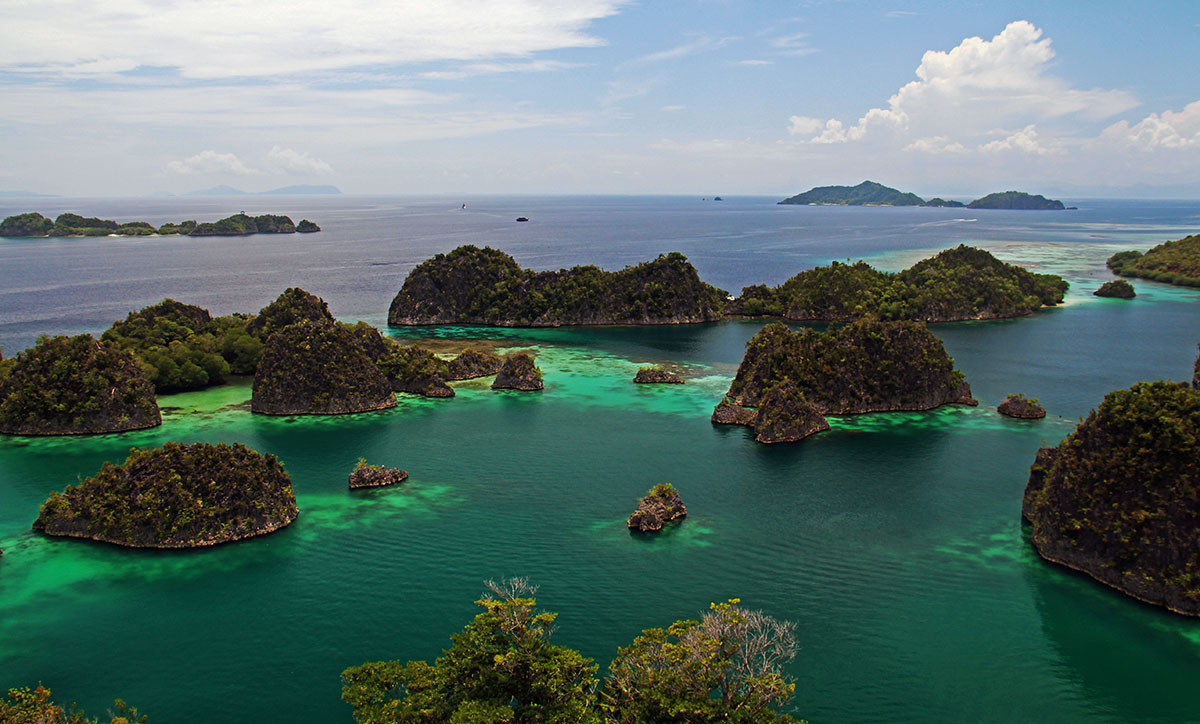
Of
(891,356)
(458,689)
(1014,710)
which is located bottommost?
(1014,710)

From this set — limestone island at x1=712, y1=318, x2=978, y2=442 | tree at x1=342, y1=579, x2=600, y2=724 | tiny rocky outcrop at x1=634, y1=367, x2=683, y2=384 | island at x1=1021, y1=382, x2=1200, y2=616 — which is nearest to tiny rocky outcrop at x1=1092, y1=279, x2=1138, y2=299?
limestone island at x1=712, y1=318, x2=978, y2=442

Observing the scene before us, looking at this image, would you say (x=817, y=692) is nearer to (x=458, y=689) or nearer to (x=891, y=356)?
(x=458, y=689)

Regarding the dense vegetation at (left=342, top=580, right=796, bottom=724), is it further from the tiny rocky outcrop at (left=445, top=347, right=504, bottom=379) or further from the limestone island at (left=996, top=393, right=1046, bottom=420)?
the tiny rocky outcrop at (left=445, top=347, right=504, bottom=379)

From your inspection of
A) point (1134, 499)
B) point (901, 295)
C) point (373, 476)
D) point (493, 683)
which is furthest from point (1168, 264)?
point (493, 683)

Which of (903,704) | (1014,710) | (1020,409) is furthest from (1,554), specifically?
(1020,409)

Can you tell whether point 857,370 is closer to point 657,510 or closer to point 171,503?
point 657,510

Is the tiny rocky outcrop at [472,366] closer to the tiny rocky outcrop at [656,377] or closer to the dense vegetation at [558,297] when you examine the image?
the tiny rocky outcrop at [656,377]

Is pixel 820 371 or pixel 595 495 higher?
pixel 820 371
